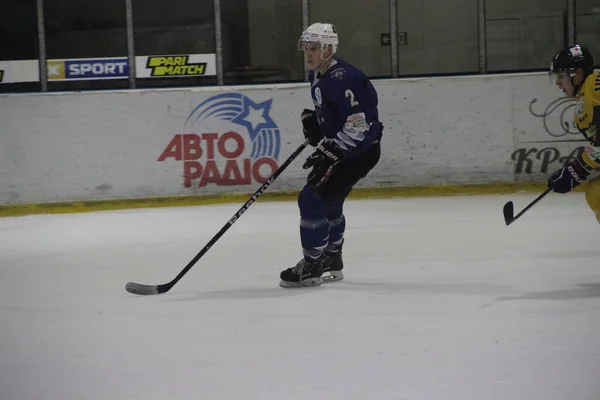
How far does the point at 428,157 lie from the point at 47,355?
17.9 ft

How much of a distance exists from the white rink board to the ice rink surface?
1536 millimetres

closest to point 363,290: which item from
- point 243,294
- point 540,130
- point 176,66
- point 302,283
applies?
point 302,283

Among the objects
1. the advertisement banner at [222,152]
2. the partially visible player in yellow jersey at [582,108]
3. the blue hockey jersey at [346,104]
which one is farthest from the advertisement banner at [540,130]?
the blue hockey jersey at [346,104]

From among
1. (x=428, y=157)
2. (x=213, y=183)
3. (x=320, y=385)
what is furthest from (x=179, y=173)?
(x=320, y=385)

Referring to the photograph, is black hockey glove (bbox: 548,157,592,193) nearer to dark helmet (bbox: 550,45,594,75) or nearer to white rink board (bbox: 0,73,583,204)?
dark helmet (bbox: 550,45,594,75)

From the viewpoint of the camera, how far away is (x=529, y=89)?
27.0 ft

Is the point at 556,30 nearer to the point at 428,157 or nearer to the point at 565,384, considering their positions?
the point at 428,157

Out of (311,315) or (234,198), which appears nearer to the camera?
(311,315)

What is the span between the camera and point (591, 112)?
4.16 m

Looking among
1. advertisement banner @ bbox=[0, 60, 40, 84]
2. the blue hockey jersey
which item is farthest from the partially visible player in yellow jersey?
advertisement banner @ bbox=[0, 60, 40, 84]

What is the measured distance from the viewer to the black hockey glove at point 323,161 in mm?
4363

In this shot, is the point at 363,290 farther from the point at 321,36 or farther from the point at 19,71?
the point at 19,71

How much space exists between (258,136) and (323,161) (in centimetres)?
389

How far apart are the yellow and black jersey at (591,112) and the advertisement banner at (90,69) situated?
5591mm
